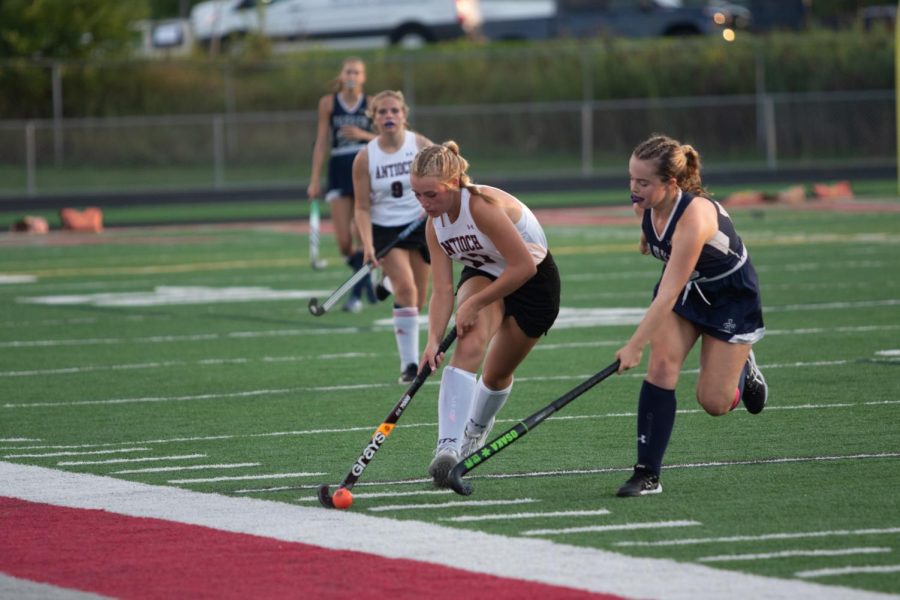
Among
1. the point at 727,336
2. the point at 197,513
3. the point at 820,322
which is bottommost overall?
the point at 820,322

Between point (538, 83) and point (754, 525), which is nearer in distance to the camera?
point (754, 525)

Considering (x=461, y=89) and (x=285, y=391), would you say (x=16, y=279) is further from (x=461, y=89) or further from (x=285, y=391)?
(x=461, y=89)

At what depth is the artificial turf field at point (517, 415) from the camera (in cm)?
637

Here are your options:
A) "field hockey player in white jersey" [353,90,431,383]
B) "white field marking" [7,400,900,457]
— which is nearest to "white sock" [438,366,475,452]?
"white field marking" [7,400,900,457]

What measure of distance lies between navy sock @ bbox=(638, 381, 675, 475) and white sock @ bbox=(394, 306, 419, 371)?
3.89 meters

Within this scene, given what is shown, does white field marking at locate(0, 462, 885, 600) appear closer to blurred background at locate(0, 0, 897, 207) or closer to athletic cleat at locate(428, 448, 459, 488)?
athletic cleat at locate(428, 448, 459, 488)

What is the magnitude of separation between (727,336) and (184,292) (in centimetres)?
1033

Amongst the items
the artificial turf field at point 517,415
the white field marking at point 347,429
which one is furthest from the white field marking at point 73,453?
the white field marking at point 347,429

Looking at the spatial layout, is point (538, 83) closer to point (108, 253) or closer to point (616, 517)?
point (108, 253)

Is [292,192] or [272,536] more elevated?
[272,536]

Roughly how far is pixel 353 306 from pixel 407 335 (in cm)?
436

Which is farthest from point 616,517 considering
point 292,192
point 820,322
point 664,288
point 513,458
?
point 292,192

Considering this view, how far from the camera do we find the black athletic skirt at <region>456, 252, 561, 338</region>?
7.47m

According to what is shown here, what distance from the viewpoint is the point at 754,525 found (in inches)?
246
